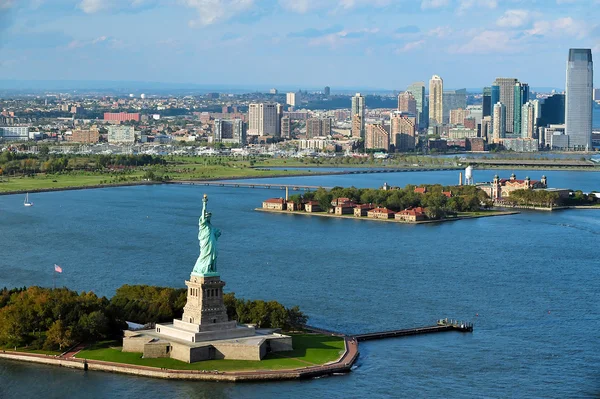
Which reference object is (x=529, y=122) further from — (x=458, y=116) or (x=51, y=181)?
(x=51, y=181)

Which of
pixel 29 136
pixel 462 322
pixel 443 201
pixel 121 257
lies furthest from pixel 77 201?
pixel 29 136

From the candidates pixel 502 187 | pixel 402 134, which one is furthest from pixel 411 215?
pixel 402 134

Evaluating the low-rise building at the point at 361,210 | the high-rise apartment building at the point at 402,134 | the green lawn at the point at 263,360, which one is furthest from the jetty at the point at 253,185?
the high-rise apartment building at the point at 402,134

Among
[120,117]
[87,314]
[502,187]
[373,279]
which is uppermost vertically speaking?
[120,117]

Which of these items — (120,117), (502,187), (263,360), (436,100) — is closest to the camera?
(263,360)

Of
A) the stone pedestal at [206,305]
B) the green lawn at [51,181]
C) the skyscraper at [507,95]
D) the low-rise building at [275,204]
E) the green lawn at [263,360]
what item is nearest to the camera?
the green lawn at [263,360]

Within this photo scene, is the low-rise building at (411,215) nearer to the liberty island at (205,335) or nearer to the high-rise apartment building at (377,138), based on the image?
the liberty island at (205,335)
